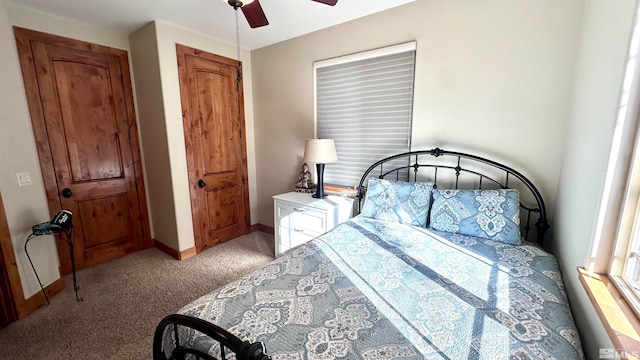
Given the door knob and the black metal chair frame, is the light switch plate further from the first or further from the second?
the black metal chair frame

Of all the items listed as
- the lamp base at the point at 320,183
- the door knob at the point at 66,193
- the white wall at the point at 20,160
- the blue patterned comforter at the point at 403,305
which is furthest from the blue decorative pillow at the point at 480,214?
the door knob at the point at 66,193

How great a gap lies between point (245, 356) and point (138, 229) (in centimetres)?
316

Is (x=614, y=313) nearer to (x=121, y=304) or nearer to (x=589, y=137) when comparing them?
(x=589, y=137)

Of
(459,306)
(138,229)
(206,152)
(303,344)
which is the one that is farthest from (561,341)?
(138,229)

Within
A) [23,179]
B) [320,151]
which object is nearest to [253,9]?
[320,151]

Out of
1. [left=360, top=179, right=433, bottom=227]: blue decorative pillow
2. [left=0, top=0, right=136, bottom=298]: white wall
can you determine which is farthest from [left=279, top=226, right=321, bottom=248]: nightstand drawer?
[left=0, top=0, right=136, bottom=298]: white wall

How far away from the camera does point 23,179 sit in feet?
6.79

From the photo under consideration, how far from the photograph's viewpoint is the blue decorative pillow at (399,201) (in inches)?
80.8

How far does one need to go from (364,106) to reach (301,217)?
132 centimetres

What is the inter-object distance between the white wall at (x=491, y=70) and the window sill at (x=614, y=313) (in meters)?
1.01

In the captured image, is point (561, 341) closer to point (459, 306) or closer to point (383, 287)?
point (459, 306)

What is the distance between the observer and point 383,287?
124 cm

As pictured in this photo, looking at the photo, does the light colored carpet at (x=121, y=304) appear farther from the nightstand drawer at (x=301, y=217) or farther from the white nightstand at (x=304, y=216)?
the nightstand drawer at (x=301, y=217)

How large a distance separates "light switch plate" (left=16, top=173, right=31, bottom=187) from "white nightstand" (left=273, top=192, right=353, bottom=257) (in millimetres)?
2072
